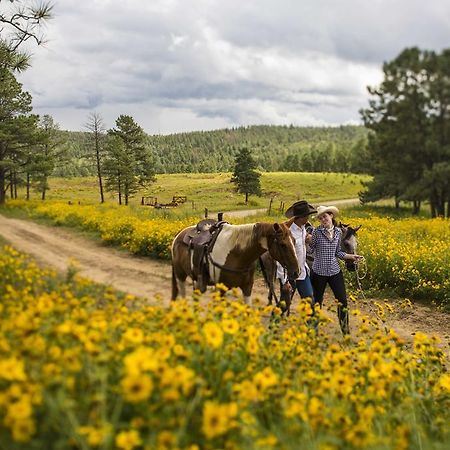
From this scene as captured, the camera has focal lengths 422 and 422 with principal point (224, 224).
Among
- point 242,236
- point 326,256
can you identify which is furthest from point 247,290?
point 326,256

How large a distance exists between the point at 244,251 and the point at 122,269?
23.7 ft

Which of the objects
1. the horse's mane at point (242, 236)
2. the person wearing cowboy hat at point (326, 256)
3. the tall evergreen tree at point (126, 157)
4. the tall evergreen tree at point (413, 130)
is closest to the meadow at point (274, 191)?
the tall evergreen tree at point (126, 157)

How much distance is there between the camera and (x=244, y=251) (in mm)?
6359

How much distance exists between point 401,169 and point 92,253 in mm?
25763

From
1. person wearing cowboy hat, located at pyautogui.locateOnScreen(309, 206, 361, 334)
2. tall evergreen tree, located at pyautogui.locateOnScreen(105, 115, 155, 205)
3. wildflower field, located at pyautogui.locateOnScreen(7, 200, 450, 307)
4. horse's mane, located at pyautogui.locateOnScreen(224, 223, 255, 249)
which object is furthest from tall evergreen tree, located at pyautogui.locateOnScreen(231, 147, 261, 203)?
horse's mane, located at pyautogui.locateOnScreen(224, 223, 255, 249)

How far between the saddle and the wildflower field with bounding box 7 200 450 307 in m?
5.70

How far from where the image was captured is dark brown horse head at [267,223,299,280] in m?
5.97

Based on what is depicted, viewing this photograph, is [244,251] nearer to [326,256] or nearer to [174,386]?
[326,256]

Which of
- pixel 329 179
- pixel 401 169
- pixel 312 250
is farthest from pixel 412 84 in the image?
pixel 329 179

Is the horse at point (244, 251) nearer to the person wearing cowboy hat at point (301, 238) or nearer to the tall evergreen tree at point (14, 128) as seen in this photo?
the person wearing cowboy hat at point (301, 238)

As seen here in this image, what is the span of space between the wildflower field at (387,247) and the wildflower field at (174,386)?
7058mm

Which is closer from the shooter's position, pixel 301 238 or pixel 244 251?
pixel 244 251

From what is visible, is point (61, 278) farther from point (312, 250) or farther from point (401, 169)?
point (401, 169)

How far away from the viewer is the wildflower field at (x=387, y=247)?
1043cm
